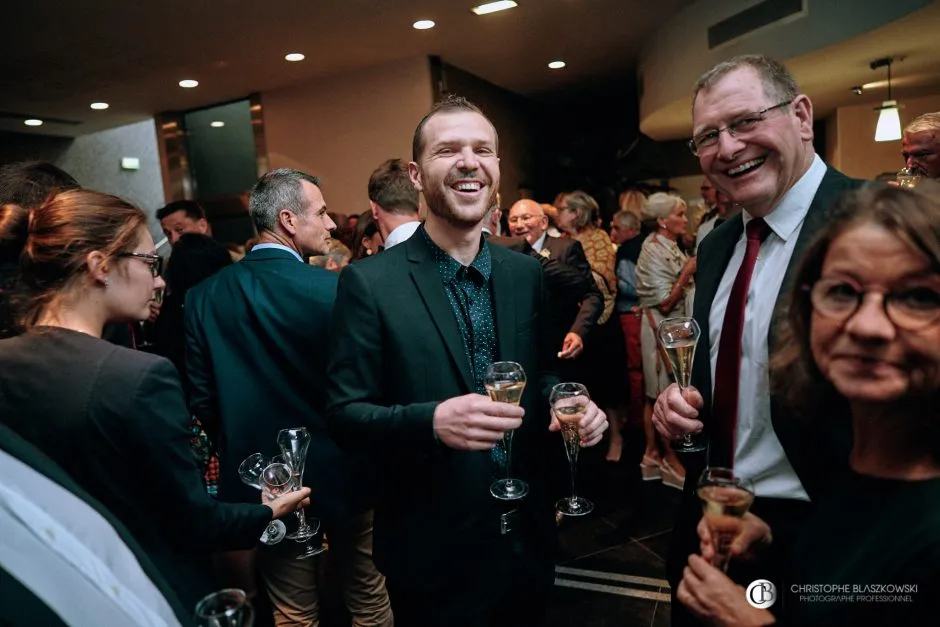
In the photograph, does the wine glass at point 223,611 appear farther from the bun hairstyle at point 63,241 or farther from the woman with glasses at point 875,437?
the bun hairstyle at point 63,241

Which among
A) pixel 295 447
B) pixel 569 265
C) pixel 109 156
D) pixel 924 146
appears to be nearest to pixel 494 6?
pixel 569 265

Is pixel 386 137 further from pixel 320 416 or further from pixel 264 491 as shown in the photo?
pixel 264 491

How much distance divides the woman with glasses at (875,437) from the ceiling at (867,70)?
471 centimetres

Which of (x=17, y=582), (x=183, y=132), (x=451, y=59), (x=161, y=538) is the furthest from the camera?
(x=183, y=132)

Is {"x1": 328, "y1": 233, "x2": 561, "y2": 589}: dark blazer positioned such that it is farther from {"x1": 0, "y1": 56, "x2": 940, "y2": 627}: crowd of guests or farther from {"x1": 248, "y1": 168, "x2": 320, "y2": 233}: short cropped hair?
{"x1": 248, "y1": 168, "x2": 320, "y2": 233}: short cropped hair

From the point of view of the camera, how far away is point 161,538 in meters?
1.40

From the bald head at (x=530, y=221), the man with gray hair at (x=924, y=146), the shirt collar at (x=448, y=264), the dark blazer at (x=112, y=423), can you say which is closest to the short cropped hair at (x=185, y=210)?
the bald head at (x=530, y=221)

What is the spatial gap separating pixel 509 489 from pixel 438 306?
1.48 ft

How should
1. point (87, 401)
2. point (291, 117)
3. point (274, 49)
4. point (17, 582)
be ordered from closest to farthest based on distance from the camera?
point (17, 582) → point (87, 401) → point (274, 49) → point (291, 117)

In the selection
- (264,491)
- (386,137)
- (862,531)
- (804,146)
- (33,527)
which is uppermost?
(386,137)

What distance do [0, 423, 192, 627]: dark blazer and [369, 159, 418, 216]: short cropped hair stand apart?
6.66 feet

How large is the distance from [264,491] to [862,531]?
4.67ft

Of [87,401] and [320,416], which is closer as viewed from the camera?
[87,401]

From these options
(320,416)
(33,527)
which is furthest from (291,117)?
(33,527)
